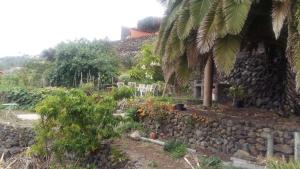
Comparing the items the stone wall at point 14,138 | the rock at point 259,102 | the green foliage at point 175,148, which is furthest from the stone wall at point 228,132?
the stone wall at point 14,138

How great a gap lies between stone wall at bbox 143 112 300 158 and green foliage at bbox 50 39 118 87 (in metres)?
10.3

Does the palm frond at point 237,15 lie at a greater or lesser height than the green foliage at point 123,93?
greater

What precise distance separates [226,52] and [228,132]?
9.02 ft

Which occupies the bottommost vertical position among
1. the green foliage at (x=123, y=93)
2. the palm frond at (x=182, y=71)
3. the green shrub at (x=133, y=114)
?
the green shrub at (x=133, y=114)

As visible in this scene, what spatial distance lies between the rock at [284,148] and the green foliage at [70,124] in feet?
16.3

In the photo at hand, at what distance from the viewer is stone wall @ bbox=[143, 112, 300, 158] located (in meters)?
10.8

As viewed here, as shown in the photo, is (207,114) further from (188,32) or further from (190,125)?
(188,32)

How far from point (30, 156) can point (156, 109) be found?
438cm

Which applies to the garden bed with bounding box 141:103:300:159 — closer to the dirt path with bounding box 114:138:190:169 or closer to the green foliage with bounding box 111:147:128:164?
the dirt path with bounding box 114:138:190:169

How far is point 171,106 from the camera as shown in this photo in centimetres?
1486

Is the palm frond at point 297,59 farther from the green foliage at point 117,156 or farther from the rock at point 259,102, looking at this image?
the rock at point 259,102

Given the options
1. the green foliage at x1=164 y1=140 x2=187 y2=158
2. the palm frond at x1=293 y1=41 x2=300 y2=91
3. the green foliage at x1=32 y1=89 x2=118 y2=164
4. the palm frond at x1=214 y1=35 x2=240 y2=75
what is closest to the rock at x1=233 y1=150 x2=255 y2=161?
the green foliage at x1=164 y1=140 x2=187 y2=158

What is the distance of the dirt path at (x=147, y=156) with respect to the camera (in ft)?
37.8

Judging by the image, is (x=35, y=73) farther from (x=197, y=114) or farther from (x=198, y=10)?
(x=198, y=10)
